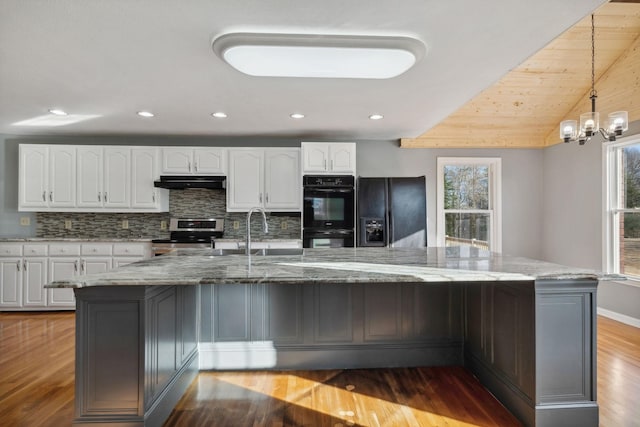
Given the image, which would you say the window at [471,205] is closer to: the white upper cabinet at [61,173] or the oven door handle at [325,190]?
the oven door handle at [325,190]

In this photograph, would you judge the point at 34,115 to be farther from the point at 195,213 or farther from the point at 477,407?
the point at 477,407

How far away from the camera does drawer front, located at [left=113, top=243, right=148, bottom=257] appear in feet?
13.8

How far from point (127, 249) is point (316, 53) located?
346 centimetres

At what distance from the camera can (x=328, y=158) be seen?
4398 mm

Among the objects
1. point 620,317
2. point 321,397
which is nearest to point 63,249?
point 321,397

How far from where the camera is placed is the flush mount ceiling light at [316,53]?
202 cm

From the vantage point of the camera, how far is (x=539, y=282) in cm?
182

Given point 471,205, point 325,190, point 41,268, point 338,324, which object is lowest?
point 338,324

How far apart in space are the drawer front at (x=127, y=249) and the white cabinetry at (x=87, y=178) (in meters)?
0.50

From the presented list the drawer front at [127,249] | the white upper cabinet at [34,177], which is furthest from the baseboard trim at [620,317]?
the white upper cabinet at [34,177]

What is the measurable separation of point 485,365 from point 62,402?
274cm

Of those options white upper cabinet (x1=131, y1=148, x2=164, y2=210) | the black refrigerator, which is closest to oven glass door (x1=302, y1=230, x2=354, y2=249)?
the black refrigerator

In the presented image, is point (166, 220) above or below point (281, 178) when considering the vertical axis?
below

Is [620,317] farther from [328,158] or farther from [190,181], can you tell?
[190,181]
